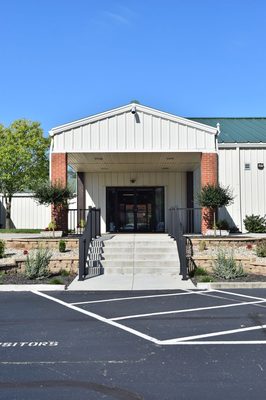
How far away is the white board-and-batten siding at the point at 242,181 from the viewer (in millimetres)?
20219

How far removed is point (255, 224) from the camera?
64.2 ft

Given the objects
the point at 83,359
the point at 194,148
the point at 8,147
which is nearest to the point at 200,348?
the point at 83,359

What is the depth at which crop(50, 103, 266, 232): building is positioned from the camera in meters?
16.8

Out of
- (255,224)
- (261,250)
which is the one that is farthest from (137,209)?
(261,250)

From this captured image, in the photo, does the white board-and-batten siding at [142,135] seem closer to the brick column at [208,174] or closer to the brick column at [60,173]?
the brick column at [208,174]

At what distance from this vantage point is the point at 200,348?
5305mm

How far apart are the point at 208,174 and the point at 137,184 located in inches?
269

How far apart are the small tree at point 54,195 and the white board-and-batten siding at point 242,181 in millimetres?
8040

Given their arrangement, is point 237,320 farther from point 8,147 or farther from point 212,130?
point 8,147

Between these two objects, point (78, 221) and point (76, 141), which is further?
point (78, 221)

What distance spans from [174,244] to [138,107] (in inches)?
248

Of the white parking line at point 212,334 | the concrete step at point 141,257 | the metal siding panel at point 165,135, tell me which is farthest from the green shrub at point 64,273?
the metal siding panel at point 165,135

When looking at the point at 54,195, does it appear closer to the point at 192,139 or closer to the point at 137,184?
the point at 192,139

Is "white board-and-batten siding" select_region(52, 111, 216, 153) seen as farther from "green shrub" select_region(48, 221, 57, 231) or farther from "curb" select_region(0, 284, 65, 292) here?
"curb" select_region(0, 284, 65, 292)
